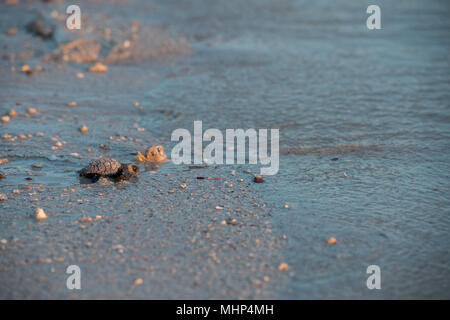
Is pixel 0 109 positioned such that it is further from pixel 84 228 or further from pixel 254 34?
pixel 254 34

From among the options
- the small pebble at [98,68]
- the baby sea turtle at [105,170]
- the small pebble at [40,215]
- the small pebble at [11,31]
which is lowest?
the small pebble at [40,215]

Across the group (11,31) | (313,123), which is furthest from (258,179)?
(11,31)

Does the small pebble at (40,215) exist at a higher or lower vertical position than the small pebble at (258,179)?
lower

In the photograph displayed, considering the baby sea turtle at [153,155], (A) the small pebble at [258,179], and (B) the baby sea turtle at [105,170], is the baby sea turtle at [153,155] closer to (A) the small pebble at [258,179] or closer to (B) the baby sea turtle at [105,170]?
(B) the baby sea turtle at [105,170]

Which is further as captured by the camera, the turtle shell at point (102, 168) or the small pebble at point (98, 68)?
the small pebble at point (98, 68)

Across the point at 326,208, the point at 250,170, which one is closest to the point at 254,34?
the point at 250,170

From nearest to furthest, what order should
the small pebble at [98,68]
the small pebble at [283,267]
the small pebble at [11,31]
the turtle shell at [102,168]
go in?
the small pebble at [283,267], the turtle shell at [102,168], the small pebble at [98,68], the small pebble at [11,31]

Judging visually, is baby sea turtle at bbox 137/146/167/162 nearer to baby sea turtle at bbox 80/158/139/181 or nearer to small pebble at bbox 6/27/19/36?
baby sea turtle at bbox 80/158/139/181

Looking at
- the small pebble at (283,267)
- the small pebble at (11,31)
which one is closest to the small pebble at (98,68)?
the small pebble at (11,31)

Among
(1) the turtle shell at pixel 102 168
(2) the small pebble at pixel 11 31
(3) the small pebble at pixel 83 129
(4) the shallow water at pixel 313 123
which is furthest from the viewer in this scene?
(2) the small pebble at pixel 11 31
